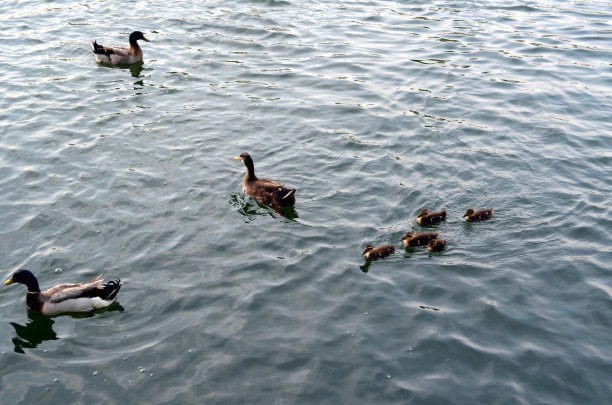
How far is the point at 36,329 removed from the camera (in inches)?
391

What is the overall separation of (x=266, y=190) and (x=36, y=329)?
5203 mm

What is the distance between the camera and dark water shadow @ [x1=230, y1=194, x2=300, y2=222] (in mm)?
12625

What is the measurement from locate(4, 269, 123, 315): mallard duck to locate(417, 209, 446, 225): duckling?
5.95 metres

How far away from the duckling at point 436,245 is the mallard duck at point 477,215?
104 centimetres

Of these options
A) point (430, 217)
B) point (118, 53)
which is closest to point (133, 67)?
point (118, 53)

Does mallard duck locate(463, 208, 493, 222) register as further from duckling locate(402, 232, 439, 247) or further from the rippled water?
duckling locate(402, 232, 439, 247)

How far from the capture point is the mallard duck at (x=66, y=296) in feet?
33.1

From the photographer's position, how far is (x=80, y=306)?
10.1 meters

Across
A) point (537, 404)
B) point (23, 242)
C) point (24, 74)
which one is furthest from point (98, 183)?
point (537, 404)

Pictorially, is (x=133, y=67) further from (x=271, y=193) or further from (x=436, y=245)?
(x=436, y=245)

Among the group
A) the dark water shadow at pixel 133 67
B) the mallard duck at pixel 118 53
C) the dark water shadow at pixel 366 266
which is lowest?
the dark water shadow at pixel 366 266

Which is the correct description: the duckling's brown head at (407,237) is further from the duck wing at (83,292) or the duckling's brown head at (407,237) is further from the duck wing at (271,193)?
the duck wing at (83,292)

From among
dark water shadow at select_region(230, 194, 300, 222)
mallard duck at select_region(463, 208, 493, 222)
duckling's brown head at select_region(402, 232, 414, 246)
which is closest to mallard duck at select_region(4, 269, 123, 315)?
dark water shadow at select_region(230, 194, 300, 222)

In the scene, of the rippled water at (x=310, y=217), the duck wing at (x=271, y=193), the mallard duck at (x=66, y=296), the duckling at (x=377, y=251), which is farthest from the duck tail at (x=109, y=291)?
the duckling at (x=377, y=251)
